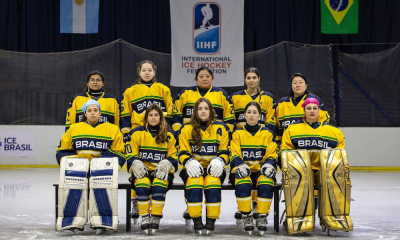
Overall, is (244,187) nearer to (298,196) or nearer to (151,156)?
(298,196)

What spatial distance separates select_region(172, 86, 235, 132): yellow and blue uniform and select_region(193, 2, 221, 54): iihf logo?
5.31m

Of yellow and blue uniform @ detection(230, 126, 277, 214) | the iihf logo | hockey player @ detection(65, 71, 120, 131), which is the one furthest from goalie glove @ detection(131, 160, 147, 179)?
the iihf logo

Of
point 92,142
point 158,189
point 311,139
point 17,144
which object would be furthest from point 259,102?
point 17,144

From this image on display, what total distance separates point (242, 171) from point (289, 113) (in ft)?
3.83

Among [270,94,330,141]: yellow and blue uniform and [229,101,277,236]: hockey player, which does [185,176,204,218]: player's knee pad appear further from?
[270,94,330,141]: yellow and blue uniform

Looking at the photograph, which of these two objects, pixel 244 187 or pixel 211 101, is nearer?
pixel 244 187

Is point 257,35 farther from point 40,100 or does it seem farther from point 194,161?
point 194,161

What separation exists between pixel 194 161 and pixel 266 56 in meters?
6.31

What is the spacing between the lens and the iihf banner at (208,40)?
1053cm

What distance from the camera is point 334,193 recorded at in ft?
14.8

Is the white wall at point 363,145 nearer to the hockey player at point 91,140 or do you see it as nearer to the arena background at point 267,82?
the arena background at point 267,82

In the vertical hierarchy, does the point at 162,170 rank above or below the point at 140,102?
below

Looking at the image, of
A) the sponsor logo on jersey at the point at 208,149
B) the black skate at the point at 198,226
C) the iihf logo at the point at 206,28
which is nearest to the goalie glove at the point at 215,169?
the sponsor logo on jersey at the point at 208,149

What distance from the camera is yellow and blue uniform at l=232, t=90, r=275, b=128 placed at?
5.55m
